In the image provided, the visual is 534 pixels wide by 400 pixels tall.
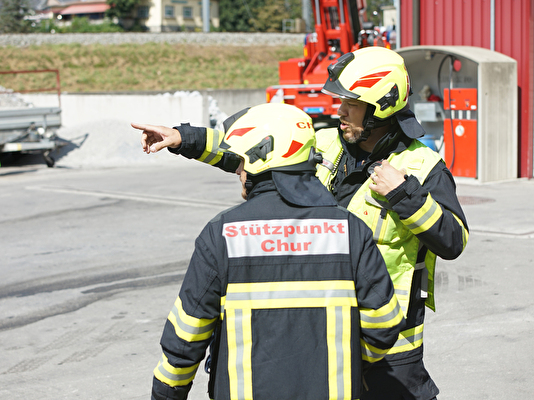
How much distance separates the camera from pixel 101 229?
30.5ft

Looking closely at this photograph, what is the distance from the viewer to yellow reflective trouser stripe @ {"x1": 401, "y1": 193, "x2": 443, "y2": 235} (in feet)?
8.32

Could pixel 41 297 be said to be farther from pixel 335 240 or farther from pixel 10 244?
pixel 335 240

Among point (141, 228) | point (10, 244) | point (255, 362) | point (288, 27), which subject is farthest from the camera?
point (288, 27)

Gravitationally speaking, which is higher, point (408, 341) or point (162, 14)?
point (162, 14)

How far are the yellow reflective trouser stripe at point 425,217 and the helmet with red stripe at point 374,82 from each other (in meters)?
0.49

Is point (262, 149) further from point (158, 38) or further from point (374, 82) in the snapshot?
point (158, 38)

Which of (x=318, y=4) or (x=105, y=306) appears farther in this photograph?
(x=318, y=4)

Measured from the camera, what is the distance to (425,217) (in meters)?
2.54

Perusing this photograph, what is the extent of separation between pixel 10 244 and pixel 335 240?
23.9 feet

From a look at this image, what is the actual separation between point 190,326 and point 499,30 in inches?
467

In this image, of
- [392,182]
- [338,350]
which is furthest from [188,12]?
[338,350]

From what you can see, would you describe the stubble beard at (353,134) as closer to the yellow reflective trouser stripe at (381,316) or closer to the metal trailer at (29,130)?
the yellow reflective trouser stripe at (381,316)

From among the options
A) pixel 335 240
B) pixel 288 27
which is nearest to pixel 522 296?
pixel 335 240

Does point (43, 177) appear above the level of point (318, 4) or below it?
below
